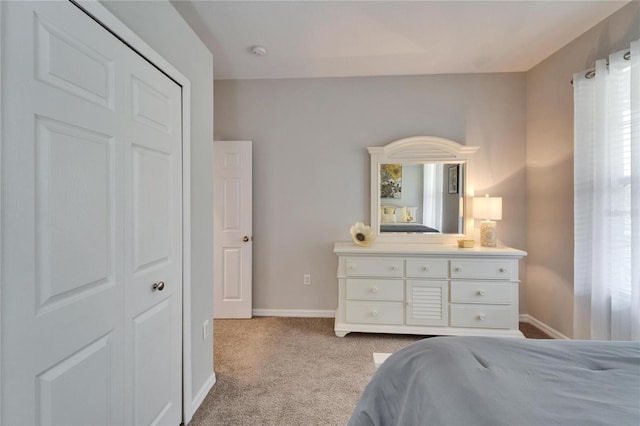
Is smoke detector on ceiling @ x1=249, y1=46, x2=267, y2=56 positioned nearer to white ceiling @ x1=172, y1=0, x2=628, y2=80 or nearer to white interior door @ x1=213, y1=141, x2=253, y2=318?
white ceiling @ x1=172, y1=0, x2=628, y2=80

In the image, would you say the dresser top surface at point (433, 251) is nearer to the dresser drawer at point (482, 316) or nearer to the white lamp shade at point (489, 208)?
the white lamp shade at point (489, 208)

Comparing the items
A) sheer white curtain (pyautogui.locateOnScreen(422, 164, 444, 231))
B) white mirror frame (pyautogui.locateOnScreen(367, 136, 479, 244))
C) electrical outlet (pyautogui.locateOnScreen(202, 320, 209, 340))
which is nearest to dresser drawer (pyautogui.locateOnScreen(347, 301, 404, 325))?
white mirror frame (pyautogui.locateOnScreen(367, 136, 479, 244))

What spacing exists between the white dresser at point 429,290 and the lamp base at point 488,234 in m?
0.12

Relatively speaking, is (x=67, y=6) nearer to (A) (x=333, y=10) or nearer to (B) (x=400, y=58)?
(A) (x=333, y=10)

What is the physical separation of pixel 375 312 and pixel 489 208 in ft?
4.86

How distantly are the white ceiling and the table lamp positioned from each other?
138 cm

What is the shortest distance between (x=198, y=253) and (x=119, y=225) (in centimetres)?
72

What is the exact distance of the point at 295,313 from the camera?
328 centimetres

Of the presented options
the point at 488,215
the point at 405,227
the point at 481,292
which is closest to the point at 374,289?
the point at 405,227

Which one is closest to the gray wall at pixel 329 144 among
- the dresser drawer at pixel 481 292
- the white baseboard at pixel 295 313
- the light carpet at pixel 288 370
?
the white baseboard at pixel 295 313

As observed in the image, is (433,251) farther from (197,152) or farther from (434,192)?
(197,152)

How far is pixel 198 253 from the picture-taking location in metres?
1.88

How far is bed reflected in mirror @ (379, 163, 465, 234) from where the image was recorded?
3129 millimetres

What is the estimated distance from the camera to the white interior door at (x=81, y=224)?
792 mm
